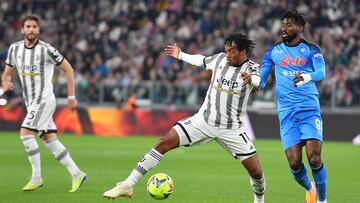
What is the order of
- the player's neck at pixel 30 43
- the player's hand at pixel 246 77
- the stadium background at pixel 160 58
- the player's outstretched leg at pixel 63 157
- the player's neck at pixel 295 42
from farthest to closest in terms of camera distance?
the stadium background at pixel 160 58 → the player's neck at pixel 30 43 → the player's outstretched leg at pixel 63 157 → the player's neck at pixel 295 42 → the player's hand at pixel 246 77

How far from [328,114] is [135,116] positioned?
20.3 feet

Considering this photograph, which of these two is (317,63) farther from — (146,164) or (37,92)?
(37,92)

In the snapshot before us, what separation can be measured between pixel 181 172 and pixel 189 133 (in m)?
5.59

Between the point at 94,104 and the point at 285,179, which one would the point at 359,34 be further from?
the point at 285,179

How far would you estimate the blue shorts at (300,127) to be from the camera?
33.3ft

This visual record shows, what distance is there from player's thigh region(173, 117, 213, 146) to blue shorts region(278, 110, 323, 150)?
1024 millimetres

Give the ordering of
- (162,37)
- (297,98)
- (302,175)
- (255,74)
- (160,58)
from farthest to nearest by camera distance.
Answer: (162,37) → (160,58) → (302,175) → (297,98) → (255,74)

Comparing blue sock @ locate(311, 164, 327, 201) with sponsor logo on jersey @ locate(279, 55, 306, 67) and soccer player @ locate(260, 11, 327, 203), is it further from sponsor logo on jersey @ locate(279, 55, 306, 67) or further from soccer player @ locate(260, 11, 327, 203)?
sponsor logo on jersey @ locate(279, 55, 306, 67)

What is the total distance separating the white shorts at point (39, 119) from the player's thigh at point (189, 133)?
304 centimetres

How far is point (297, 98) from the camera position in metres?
10.3

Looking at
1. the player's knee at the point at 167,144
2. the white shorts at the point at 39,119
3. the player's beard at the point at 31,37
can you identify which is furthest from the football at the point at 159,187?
the player's beard at the point at 31,37

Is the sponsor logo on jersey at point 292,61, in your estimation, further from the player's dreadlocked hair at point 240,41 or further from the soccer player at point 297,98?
the player's dreadlocked hair at point 240,41

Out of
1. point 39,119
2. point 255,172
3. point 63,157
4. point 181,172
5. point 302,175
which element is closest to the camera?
point 255,172

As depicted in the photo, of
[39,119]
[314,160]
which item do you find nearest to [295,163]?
[314,160]
